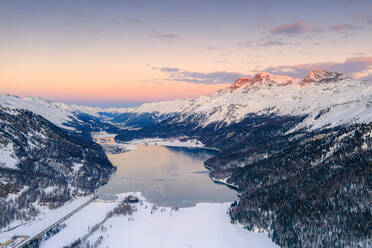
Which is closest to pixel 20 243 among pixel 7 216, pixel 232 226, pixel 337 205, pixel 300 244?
pixel 7 216

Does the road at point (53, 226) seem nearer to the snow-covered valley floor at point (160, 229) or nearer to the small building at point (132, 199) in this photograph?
the snow-covered valley floor at point (160, 229)

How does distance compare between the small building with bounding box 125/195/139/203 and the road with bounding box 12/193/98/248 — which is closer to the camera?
the road with bounding box 12/193/98/248

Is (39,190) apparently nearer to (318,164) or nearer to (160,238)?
(160,238)

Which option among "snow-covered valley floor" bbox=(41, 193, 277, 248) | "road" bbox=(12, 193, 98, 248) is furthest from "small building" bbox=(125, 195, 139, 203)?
"road" bbox=(12, 193, 98, 248)

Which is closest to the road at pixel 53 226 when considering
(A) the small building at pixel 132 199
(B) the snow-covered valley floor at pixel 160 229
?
(B) the snow-covered valley floor at pixel 160 229

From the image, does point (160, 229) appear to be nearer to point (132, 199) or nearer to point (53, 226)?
point (132, 199)

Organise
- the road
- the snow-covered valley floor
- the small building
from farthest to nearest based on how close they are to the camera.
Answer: the small building, the snow-covered valley floor, the road

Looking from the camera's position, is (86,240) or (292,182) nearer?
(86,240)

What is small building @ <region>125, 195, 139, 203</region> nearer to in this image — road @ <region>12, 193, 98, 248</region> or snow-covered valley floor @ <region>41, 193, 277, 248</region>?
snow-covered valley floor @ <region>41, 193, 277, 248</region>

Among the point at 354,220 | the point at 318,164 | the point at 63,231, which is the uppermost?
the point at 318,164
